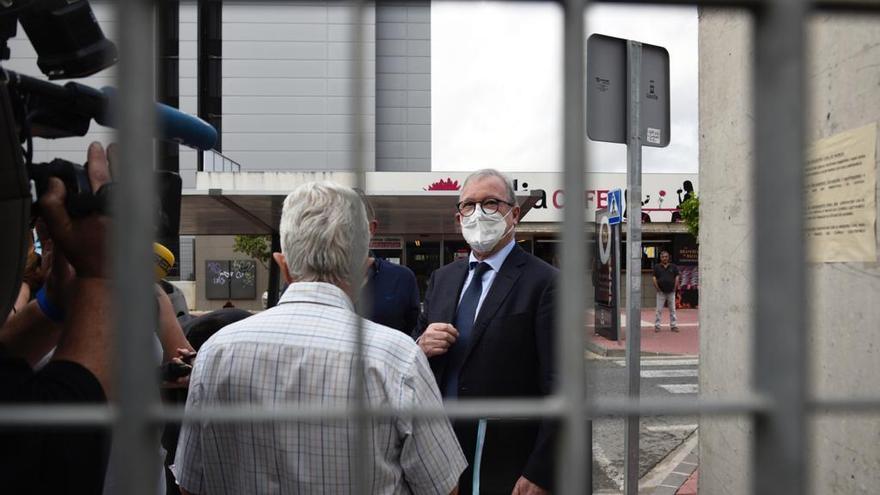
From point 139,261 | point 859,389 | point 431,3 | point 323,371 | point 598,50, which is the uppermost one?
point 598,50

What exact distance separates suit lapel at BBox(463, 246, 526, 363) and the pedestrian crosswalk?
4.90 meters

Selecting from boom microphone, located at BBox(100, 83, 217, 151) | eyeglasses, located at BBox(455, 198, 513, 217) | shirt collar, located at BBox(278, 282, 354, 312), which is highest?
boom microphone, located at BBox(100, 83, 217, 151)

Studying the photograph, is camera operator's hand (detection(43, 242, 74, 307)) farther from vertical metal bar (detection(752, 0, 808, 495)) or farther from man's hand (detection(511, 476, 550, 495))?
man's hand (detection(511, 476, 550, 495))

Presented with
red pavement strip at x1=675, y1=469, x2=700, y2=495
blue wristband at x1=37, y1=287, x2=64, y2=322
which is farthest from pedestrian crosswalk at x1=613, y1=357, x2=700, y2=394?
blue wristband at x1=37, y1=287, x2=64, y2=322

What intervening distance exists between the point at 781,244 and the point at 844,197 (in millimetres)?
1805

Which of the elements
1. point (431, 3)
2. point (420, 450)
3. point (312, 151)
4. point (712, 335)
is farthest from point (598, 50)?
point (431, 3)

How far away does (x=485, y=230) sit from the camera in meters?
2.33

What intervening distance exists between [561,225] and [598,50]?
2.85 meters

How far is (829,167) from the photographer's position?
207 cm

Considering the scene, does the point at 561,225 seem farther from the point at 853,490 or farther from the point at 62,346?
the point at 853,490

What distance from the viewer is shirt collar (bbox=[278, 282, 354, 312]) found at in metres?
1.40

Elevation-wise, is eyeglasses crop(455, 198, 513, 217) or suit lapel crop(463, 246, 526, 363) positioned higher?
eyeglasses crop(455, 198, 513, 217)

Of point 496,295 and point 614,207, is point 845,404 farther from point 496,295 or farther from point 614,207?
point 614,207

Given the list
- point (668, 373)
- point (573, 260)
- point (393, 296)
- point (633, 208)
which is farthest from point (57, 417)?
point (668, 373)
